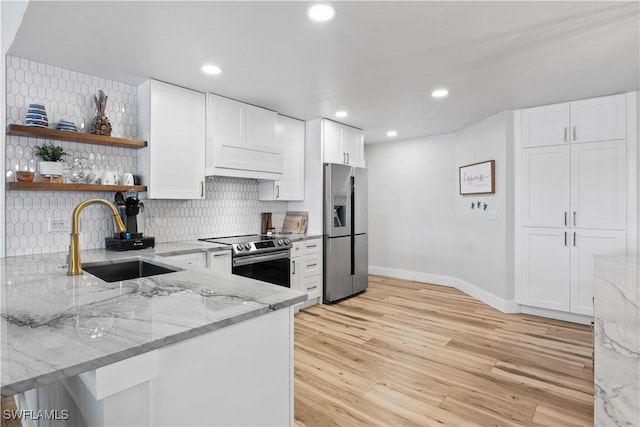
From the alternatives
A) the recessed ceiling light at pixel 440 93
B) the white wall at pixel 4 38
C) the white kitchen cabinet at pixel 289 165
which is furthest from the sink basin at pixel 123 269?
the recessed ceiling light at pixel 440 93

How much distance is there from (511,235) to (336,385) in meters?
2.79

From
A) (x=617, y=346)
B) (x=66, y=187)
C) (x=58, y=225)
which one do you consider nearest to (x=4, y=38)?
(x=66, y=187)

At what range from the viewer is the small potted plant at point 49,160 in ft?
8.17

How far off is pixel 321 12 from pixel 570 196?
3.28 m

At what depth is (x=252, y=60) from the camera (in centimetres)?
260

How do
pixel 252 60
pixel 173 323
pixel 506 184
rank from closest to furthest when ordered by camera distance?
pixel 173 323 → pixel 252 60 → pixel 506 184

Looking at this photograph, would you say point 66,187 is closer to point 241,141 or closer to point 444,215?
point 241,141

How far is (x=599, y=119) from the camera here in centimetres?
347

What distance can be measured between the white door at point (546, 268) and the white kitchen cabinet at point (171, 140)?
3.62 m

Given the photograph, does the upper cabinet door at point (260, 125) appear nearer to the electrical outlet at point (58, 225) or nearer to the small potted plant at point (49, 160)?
the small potted plant at point (49, 160)

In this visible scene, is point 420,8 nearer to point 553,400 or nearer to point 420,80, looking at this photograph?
point 420,80

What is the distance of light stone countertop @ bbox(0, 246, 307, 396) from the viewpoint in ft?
2.56

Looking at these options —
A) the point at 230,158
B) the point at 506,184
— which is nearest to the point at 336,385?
the point at 230,158

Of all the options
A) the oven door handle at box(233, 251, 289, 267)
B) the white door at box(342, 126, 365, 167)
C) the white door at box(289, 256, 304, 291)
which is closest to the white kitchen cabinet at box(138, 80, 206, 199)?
the oven door handle at box(233, 251, 289, 267)
